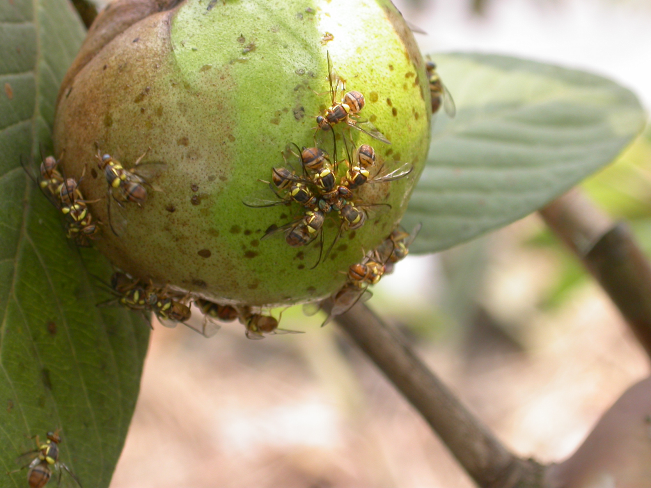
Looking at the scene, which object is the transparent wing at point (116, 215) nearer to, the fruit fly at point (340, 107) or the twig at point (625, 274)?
the fruit fly at point (340, 107)

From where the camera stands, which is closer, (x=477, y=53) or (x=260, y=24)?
(x=260, y=24)

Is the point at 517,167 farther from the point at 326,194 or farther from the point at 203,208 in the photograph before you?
the point at 203,208

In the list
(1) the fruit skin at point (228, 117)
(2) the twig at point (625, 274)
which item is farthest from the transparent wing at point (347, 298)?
(2) the twig at point (625, 274)

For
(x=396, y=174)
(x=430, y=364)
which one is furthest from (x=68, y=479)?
(x=430, y=364)

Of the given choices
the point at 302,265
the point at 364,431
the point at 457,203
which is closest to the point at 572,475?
the point at 457,203

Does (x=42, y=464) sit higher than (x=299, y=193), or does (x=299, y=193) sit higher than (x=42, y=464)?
(x=299, y=193)

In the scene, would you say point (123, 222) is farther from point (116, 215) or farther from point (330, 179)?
point (330, 179)
